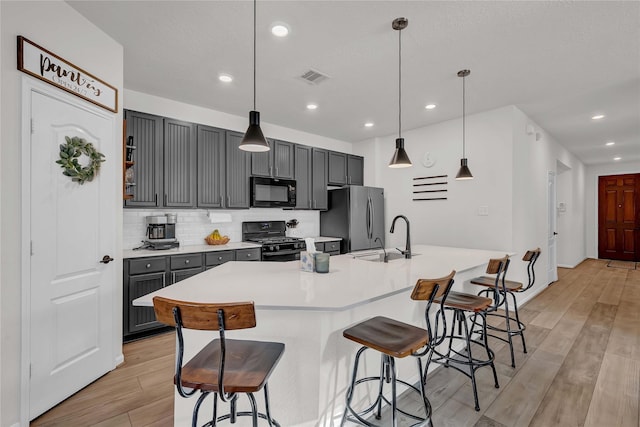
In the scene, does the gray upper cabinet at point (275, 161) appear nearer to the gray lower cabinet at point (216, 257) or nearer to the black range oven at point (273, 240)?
the black range oven at point (273, 240)

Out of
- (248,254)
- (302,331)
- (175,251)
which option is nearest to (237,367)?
(302,331)

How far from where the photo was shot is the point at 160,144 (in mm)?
3441

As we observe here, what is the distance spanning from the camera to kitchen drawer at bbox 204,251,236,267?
3506mm

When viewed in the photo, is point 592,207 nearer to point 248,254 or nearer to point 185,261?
point 248,254

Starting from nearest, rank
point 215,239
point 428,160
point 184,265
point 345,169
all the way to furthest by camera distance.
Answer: point 184,265, point 215,239, point 428,160, point 345,169

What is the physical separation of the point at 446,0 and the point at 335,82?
4.61 ft

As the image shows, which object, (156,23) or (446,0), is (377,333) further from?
(156,23)

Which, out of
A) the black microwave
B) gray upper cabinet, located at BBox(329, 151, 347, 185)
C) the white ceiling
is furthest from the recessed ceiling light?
gray upper cabinet, located at BBox(329, 151, 347, 185)

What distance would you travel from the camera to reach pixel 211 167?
386cm

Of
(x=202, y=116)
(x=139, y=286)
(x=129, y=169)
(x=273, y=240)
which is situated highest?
(x=202, y=116)

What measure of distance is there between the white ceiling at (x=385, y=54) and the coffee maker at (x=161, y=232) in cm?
145

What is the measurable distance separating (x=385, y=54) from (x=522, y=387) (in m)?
2.85

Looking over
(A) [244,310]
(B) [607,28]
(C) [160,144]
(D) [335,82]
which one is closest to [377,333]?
(A) [244,310]

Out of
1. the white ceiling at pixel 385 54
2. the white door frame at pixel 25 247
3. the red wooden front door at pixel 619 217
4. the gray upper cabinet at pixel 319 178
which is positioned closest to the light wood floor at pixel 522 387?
the white door frame at pixel 25 247
